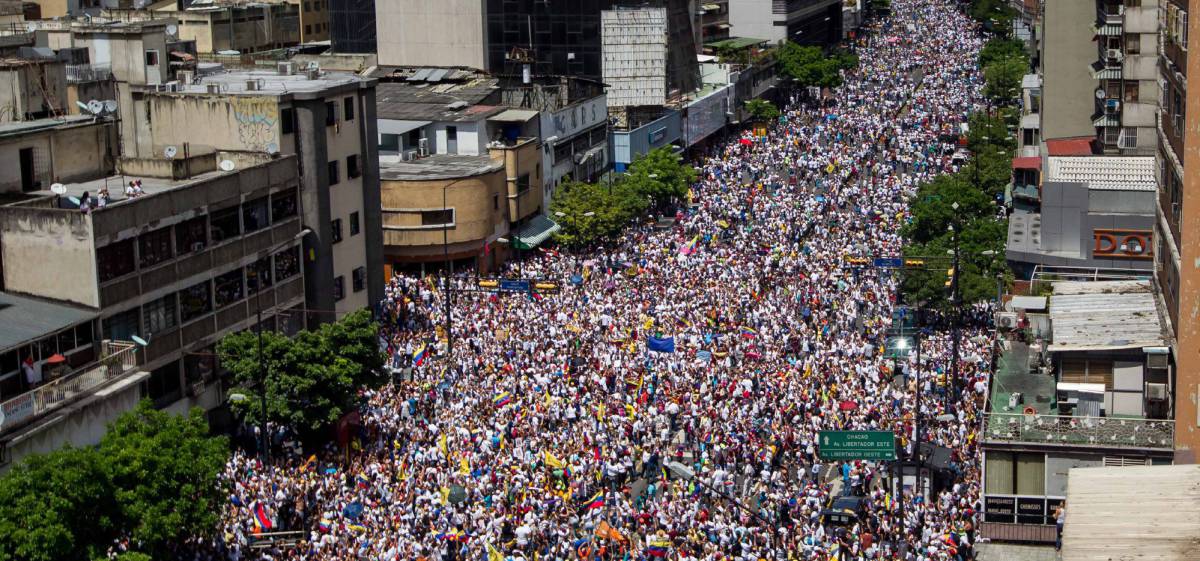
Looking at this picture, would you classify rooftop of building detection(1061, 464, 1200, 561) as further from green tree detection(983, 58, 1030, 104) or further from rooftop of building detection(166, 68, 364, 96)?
green tree detection(983, 58, 1030, 104)

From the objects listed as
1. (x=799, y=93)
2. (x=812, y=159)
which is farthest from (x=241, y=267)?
(x=799, y=93)

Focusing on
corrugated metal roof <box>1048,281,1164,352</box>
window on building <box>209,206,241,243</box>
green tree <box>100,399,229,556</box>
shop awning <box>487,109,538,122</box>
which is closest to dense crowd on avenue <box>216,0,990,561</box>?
green tree <box>100,399,229,556</box>

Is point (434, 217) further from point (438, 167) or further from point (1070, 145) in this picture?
point (1070, 145)

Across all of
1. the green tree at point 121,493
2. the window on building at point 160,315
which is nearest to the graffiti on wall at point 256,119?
the window on building at point 160,315

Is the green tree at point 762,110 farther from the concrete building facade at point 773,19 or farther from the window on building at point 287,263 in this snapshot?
the window on building at point 287,263

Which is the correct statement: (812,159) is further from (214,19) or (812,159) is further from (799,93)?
(214,19)

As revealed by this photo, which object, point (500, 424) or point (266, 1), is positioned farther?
point (266, 1)

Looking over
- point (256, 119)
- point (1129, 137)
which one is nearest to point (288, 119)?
point (256, 119)
